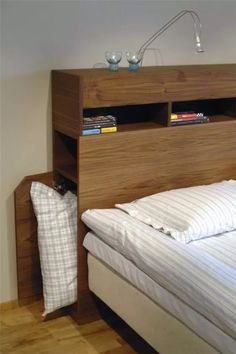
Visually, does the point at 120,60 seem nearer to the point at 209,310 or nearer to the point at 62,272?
the point at 62,272

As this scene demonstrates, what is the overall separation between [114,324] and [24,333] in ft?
1.47

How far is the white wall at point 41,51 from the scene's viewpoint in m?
2.31

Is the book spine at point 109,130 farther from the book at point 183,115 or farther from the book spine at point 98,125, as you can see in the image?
the book at point 183,115

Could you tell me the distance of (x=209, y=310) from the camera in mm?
1661

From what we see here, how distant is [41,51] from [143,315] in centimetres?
130

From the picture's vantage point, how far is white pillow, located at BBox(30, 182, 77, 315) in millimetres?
2396

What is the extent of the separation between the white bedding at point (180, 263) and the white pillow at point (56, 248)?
0.17 metres

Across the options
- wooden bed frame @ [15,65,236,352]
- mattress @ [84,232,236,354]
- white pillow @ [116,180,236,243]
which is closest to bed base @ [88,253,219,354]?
mattress @ [84,232,236,354]

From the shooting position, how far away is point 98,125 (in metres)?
2.28

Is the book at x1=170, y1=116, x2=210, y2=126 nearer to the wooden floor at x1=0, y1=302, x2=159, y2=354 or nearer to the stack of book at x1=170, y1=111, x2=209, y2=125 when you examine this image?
the stack of book at x1=170, y1=111, x2=209, y2=125

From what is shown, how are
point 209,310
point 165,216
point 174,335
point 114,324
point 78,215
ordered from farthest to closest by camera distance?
point 114,324, point 78,215, point 165,216, point 174,335, point 209,310

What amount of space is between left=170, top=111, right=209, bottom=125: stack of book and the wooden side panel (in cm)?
69

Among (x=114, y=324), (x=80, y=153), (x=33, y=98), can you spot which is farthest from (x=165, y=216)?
(x=33, y=98)

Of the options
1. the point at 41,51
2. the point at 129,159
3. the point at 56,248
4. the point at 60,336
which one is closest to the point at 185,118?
the point at 129,159
